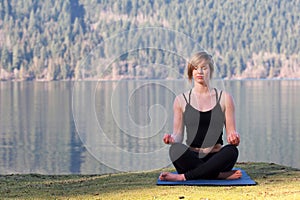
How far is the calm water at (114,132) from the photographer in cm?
1025

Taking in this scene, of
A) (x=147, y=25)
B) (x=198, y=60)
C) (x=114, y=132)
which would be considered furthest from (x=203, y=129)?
(x=147, y=25)

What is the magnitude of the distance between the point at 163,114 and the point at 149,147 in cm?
1852

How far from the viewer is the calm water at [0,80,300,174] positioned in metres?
10.3

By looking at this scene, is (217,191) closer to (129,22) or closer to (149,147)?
(149,147)

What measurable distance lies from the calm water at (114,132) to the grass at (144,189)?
113cm

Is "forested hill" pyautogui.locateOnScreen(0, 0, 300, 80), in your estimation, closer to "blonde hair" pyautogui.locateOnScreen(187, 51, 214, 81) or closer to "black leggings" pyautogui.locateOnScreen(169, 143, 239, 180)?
"blonde hair" pyautogui.locateOnScreen(187, 51, 214, 81)

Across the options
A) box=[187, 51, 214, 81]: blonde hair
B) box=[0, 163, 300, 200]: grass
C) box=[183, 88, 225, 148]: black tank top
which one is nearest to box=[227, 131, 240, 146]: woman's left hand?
box=[183, 88, 225, 148]: black tank top

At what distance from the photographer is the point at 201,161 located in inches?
308

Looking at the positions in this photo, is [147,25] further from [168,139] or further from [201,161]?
[168,139]

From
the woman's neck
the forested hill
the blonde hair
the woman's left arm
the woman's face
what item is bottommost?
the woman's left arm

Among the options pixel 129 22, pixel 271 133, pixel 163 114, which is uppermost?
pixel 129 22

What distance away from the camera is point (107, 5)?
180 meters

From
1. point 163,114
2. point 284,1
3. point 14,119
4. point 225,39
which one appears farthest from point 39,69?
point 163,114

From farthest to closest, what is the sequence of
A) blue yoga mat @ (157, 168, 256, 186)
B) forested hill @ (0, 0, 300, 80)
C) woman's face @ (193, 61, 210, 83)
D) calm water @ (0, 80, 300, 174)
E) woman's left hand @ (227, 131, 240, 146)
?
forested hill @ (0, 0, 300, 80) < calm water @ (0, 80, 300, 174) < woman's face @ (193, 61, 210, 83) < woman's left hand @ (227, 131, 240, 146) < blue yoga mat @ (157, 168, 256, 186)
